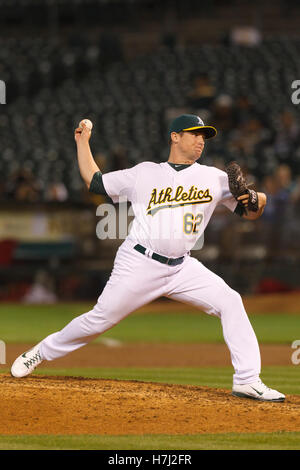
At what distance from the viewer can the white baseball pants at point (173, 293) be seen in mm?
5230

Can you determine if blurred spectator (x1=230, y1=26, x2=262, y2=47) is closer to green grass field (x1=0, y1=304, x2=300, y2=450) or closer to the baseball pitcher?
green grass field (x1=0, y1=304, x2=300, y2=450)

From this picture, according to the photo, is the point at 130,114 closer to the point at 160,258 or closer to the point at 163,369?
the point at 163,369

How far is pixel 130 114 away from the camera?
21406 millimetres

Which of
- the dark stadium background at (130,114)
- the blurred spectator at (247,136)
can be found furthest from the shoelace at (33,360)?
the blurred spectator at (247,136)

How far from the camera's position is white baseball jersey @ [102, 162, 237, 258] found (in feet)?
17.1

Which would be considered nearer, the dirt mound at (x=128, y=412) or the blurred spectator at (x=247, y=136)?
the dirt mound at (x=128, y=412)

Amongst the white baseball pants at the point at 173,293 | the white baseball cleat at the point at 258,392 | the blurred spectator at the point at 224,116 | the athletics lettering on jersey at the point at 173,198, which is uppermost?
the blurred spectator at the point at 224,116

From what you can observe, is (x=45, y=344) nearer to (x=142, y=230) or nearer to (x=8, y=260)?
(x=142, y=230)

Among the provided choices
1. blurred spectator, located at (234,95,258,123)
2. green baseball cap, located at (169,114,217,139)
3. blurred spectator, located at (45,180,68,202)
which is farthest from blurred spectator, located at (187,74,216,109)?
green baseball cap, located at (169,114,217,139)

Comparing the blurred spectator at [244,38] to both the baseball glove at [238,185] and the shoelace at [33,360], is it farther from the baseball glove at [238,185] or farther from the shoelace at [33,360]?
the shoelace at [33,360]

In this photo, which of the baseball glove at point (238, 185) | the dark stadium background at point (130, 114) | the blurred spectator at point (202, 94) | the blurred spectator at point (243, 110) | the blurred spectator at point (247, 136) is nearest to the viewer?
the baseball glove at point (238, 185)

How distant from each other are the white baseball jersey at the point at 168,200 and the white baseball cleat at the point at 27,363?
3.41ft

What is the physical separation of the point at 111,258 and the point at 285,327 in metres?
3.24
